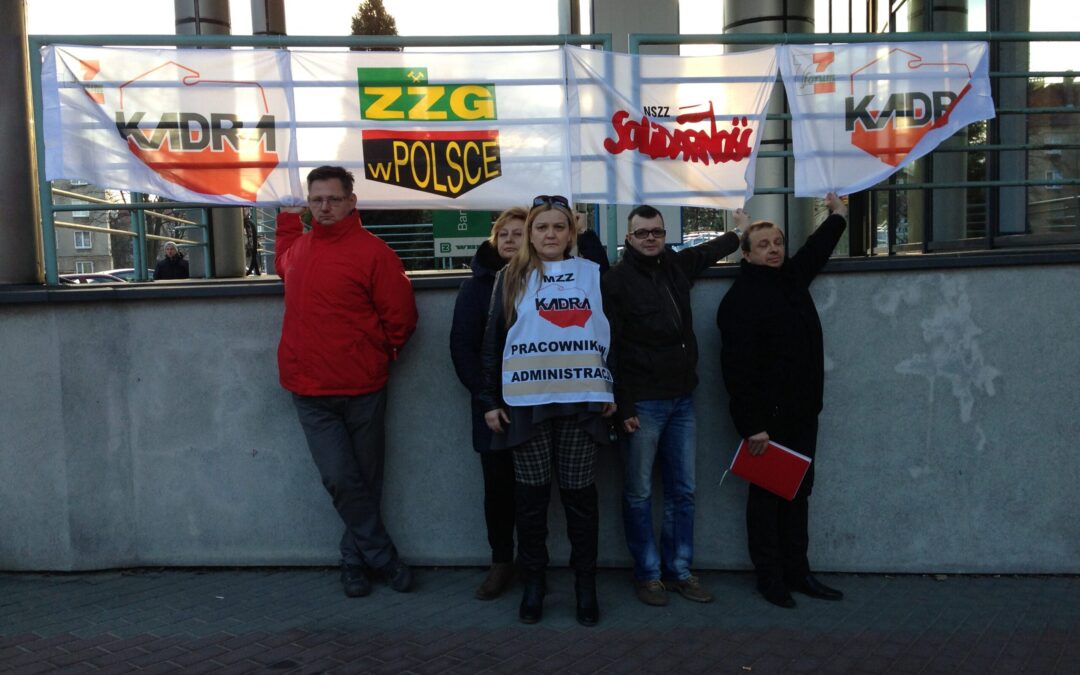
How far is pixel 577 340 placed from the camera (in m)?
4.26

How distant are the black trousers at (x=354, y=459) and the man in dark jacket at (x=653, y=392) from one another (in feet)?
4.36

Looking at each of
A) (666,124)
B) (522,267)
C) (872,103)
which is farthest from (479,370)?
(872,103)

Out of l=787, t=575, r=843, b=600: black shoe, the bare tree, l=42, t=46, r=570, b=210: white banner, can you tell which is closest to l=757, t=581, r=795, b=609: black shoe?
l=787, t=575, r=843, b=600: black shoe

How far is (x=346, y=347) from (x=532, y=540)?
1.36m

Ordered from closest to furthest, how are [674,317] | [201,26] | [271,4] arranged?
[674,317] < [201,26] < [271,4]

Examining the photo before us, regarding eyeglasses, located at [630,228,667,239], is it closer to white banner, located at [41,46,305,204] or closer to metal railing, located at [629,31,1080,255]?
metal railing, located at [629,31,1080,255]

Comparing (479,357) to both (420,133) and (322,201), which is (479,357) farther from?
(420,133)

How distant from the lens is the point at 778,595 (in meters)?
4.59

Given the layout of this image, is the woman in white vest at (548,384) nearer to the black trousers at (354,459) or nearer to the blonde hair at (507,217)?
the blonde hair at (507,217)

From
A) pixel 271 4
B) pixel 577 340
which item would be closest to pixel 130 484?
pixel 577 340

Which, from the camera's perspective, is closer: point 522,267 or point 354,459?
point 522,267

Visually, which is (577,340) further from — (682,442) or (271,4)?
(271,4)

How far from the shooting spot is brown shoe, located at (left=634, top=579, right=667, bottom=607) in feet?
15.1

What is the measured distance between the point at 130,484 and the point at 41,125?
206 centimetres
